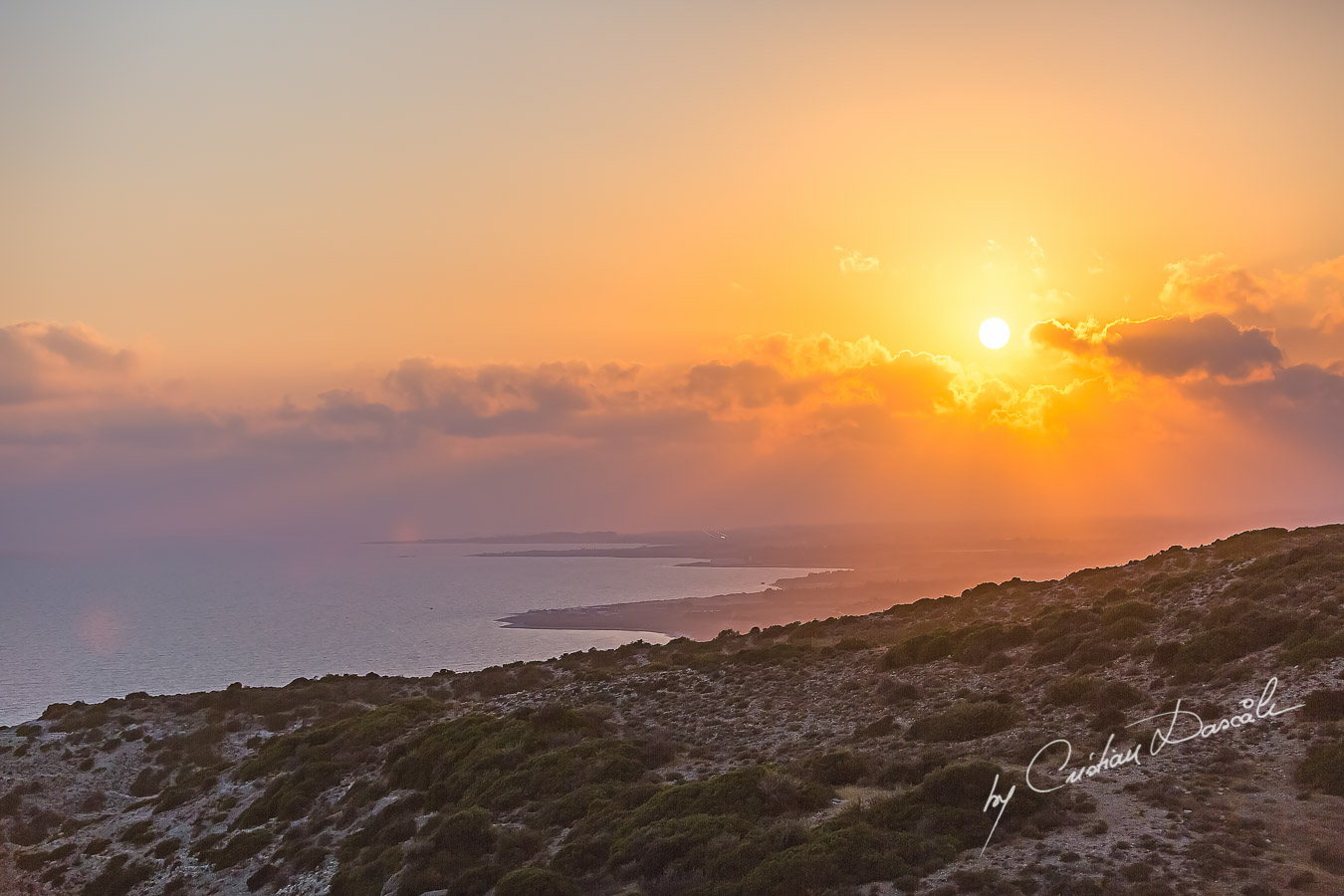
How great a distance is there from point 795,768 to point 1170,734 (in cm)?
1358

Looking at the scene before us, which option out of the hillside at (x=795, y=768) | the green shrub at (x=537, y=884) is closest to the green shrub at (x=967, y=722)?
the hillside at (x=795, y=768)

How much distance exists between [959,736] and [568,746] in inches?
713

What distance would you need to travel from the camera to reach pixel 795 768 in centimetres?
3603

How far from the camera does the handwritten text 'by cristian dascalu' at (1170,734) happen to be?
2945 centimetres

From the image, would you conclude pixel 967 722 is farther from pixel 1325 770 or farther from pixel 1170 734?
pixel 1325 770

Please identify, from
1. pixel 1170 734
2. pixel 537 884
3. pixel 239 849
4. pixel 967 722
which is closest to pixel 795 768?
pixel 967 722

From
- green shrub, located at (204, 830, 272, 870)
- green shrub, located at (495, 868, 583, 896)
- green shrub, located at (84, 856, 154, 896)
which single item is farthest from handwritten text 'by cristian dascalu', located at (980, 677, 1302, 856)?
green shrub, located at (84, 856, 154, 896)

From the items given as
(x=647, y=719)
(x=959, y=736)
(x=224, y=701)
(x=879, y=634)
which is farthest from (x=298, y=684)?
(x=959, y=736)

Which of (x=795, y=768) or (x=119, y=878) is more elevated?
(x=795, y=768)

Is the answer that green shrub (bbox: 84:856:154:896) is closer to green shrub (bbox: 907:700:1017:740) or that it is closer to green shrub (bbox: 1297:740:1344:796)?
green shrub (bbox: 907:700:1017:740)

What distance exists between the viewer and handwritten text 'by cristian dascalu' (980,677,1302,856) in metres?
29.5

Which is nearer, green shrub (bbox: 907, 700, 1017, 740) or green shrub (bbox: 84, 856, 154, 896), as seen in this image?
A: green shrub (bbox: 907, 700, 1017, 740)

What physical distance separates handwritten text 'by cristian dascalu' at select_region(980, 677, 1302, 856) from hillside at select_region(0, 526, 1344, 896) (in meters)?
0.22

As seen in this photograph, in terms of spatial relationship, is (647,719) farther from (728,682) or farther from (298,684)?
(298,684)
